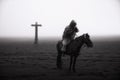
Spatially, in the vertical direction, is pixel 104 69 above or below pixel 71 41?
below

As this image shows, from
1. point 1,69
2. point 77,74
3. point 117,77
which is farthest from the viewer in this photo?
point 1,69

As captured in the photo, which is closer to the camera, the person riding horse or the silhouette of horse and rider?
the silhouette of horse and rider

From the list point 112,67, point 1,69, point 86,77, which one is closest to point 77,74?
point 86,77

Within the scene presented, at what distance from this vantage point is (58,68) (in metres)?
12.6

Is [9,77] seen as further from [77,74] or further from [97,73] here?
[97,73]

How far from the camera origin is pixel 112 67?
1255 cm

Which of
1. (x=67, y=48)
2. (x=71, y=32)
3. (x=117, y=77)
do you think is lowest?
(x=117, y=77)

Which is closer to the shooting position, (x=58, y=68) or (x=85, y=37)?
(x=85, y=37)

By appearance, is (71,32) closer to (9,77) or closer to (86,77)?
(86,77)

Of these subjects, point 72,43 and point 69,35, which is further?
point 69,35

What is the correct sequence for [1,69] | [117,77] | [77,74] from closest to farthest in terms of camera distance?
[117,77], [77,74], [1,69]

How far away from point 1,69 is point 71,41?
346 cm

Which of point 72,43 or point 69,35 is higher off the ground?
point 69,35

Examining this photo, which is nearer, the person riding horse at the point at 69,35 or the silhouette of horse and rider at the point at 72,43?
the silhouette of horse and rider at the point at 72,43
